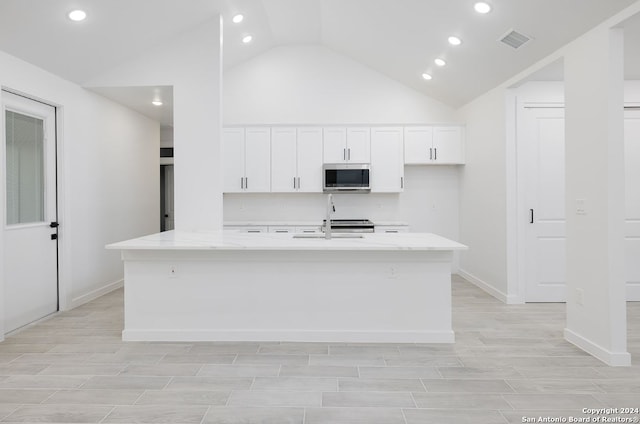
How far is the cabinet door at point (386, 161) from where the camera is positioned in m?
→ 6.00

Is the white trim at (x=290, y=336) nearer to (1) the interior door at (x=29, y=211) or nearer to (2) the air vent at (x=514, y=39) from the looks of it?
(1) the interior door at (x=29, y=211)

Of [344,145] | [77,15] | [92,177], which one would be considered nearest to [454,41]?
[344,145]

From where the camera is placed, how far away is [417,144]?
19.8 feet

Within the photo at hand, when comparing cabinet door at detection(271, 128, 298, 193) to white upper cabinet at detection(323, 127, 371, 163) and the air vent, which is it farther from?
the air vent

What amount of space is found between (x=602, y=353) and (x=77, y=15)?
4.98 m

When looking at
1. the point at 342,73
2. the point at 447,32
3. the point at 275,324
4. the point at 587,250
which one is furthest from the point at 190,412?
the point at 342,73

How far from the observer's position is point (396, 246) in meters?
3.22

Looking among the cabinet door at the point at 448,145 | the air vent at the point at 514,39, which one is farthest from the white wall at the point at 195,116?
the cabinet door at the point at 448,145

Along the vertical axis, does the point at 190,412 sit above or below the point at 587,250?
below

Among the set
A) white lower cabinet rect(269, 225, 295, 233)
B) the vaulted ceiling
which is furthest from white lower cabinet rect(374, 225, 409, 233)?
the vaulted ceiling

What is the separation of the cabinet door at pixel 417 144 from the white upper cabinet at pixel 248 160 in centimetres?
201

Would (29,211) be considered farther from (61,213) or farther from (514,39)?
(514,39)

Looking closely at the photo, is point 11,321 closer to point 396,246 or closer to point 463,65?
point 396,246

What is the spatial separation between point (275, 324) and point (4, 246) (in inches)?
99.0
